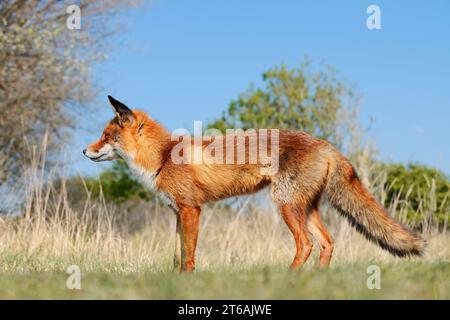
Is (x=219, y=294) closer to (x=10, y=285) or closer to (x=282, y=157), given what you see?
(x=10, y=285)

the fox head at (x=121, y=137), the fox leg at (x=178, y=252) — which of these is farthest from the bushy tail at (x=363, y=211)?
the fox head at (x=121, y=137)

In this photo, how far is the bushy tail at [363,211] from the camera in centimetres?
602

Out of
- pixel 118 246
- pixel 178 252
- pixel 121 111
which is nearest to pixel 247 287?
pixel 178 252

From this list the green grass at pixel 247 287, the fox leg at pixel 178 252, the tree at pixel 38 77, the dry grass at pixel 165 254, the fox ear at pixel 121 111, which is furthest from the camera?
the tree at pixel 38 77

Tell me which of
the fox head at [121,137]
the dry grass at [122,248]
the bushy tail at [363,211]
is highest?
the fox head at [121,137]

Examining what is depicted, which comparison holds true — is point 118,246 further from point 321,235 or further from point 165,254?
point 321,235

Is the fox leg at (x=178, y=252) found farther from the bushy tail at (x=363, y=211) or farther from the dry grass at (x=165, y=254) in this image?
the bushy tail at (x=363, y=211)

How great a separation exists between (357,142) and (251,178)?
7840 mm

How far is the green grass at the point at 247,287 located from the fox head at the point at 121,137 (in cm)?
259

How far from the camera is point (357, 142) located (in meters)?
13.6

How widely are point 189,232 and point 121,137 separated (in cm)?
142

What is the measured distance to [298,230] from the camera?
586cm
